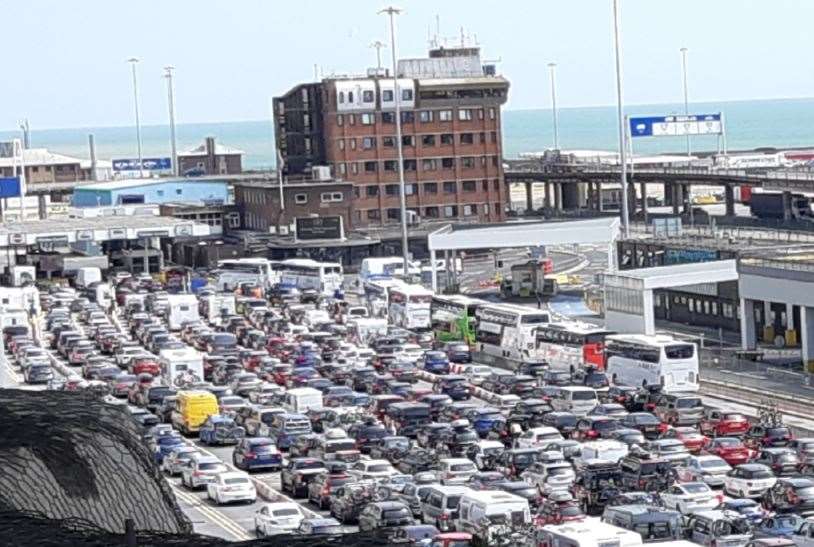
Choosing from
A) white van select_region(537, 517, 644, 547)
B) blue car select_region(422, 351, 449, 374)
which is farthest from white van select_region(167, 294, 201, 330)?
white van select_region(537, 517, 644, 547)

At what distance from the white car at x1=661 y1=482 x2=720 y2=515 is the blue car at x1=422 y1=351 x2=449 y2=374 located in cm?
1138

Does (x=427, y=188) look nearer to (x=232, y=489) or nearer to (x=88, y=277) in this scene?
(x=88, y=277)

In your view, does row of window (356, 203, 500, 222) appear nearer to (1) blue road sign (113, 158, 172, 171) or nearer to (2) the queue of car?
(2) the queue of car

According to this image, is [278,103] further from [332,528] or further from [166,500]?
[166,500]

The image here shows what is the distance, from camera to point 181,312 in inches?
1473

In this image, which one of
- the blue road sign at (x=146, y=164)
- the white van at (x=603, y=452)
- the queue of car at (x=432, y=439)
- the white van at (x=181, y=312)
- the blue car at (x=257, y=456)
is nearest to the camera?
the queue of car at (x=432, y=439)

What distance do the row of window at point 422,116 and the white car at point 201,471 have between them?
→ 34975 mm

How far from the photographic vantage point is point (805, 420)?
2306 cm

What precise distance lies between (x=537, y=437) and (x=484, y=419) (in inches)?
65.5

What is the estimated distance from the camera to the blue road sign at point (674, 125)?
5497 centimetres

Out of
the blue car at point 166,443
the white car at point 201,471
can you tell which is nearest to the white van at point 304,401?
the blue car at point 166,443

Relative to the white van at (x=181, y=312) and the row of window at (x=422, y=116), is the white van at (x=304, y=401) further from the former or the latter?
the row of window at (x=422, y=116)

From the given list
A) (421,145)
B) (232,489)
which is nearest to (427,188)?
(421,145)

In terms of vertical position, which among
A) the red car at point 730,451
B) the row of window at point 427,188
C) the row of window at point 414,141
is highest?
the row of window at point 414,141
